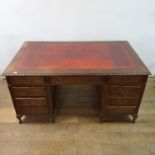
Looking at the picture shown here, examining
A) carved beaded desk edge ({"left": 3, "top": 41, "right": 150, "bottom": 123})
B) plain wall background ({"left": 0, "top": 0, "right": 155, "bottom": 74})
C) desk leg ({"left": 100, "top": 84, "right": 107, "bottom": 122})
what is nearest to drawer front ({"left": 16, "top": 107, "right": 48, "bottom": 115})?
carved beaded desk edge ({"left": 3, "top": 41, "right": 150, "bottom": 123})

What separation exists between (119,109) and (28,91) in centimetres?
77

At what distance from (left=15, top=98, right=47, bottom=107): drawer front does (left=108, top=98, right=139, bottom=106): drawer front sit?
0.55m

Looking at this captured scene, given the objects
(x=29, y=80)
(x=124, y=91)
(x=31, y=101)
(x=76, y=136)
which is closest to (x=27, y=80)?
(x=29, y=80)

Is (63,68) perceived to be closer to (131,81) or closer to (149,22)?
(131,81)

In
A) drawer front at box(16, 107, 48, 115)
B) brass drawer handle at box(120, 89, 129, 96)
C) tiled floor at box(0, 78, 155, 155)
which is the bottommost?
tiled floor at box(0, 78, 155, 155)

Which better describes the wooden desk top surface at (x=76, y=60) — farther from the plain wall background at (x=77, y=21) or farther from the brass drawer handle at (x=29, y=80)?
the plain wall background at (x=77, y=21)

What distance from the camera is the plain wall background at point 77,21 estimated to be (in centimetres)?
195

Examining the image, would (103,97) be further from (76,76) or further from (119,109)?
Answer: (76,76)

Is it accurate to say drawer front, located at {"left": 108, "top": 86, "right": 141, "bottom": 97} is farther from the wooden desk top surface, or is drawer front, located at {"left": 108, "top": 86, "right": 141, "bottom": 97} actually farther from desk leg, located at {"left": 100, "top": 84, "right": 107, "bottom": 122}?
the wooden desk top surface

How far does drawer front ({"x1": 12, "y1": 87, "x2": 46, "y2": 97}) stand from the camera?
60.5 inches

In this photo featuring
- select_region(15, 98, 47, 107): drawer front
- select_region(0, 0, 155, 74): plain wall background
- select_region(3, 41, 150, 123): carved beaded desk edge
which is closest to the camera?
select_region(3, 41, 150, 123): carved beaded desk edge

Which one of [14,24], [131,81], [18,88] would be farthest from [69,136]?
[14,24]

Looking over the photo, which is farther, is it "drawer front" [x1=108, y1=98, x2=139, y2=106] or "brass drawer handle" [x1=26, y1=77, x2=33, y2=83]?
"drawer front" [x1=108, y1=98, x2=139, y2=106]

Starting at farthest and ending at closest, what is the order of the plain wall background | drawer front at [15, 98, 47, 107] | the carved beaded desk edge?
1. the plain wall background
2. drawer front at [15, 98, 47, 107]
3. the carved beaded desk edge
